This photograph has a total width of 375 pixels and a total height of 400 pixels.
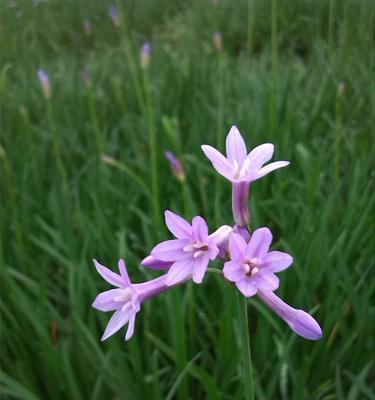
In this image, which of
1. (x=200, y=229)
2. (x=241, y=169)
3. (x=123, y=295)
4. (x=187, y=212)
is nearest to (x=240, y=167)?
(x=241, y=169)

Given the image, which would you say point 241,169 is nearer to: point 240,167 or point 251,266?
point 240,167

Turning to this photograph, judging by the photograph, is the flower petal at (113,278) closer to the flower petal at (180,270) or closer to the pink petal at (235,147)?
the flower petal at (180,270)

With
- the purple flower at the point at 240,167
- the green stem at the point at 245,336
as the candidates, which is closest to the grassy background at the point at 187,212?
the green stem at the point at 245,336

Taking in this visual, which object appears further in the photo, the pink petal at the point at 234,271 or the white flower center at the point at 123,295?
the white flower center at the point at 123,295

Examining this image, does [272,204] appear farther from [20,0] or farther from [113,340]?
[20,0]

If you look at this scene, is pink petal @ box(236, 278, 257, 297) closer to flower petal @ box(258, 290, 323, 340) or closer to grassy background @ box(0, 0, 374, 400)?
flower petal @ box(258, 290, 323, 340)

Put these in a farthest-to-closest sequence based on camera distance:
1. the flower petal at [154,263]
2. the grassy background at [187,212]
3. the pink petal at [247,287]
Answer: the grassy background at [187,212]
the flower petal at [154,263]
the pink petal at [247,287]

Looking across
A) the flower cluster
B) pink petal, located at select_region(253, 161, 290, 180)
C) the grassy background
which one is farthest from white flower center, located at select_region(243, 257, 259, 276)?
the grassy background
